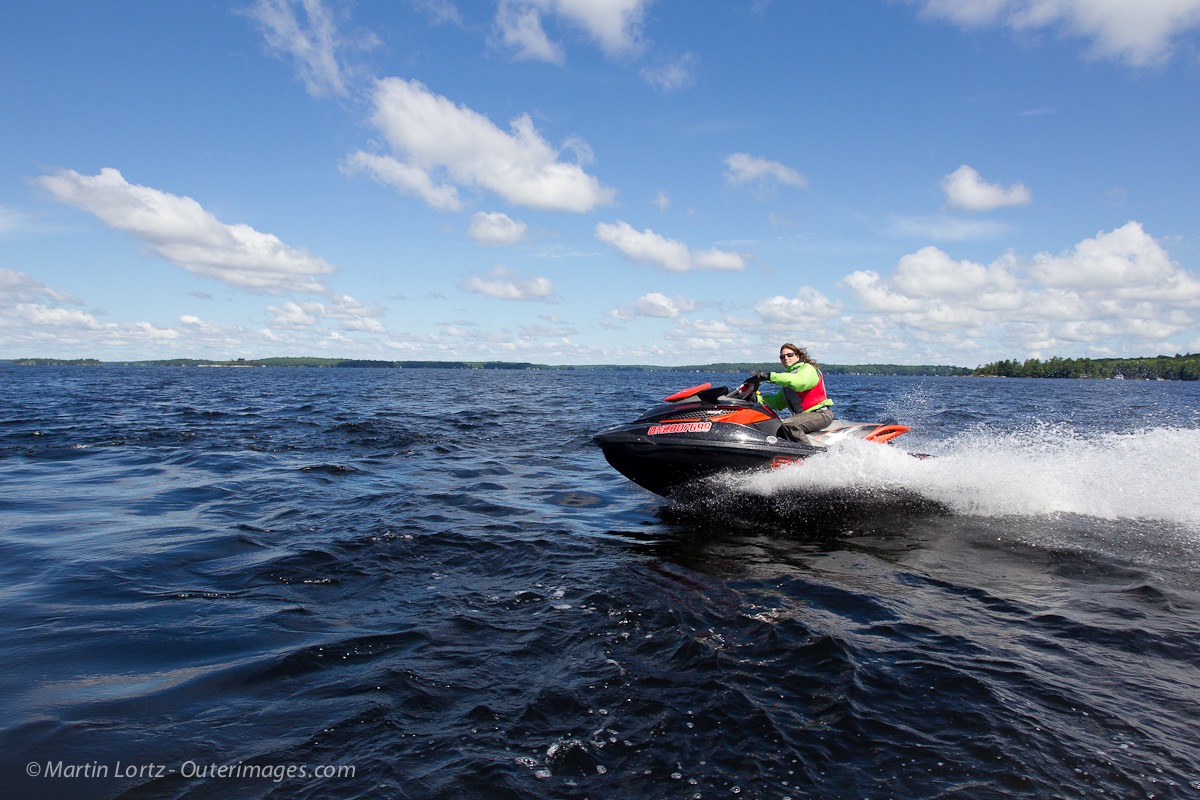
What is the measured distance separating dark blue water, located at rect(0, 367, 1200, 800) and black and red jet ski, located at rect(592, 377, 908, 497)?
33 cm

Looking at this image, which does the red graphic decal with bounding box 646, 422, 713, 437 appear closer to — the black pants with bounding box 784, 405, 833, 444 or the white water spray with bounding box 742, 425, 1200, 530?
the white water spray with bounding box 742, 425, 1200, 530

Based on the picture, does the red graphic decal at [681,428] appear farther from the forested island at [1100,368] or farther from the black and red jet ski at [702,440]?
the forested island at [1100,368]

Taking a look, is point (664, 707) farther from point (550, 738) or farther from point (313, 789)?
point (313, 789)

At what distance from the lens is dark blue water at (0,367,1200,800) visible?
10.5 feet

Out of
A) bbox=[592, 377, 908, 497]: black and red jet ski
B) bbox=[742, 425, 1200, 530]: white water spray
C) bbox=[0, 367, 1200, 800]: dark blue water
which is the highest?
bbox=[592, 377, 908, 497]: black and red jet ski

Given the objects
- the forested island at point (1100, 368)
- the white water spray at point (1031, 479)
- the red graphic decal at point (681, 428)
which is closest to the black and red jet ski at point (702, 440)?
the red graphic decal at point (681, 428)

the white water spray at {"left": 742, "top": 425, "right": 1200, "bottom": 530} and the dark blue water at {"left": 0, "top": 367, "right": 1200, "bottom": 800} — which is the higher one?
the white water spray at {"left": 742, "top": 425, "right": 1200, "bottom": 530}

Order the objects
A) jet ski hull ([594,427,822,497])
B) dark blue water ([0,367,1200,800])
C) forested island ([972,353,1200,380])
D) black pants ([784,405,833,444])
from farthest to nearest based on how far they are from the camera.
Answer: forested island ([972,353,1200,380])
black pants ([784,405,833,444])
jet ski hull ([594,427,822,497])
dark blue water ([0,367,1200,800])

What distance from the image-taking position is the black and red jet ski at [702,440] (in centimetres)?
814

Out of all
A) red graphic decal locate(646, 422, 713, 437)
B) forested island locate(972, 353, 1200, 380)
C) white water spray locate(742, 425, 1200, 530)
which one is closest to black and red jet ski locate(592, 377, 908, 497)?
red graphic decal locate(646, 422, 713, 437)

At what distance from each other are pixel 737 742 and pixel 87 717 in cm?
349

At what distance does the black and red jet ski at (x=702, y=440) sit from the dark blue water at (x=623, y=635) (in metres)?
0.33

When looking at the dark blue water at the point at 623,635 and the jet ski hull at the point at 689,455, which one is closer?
the dark blue water at the point at 623,635

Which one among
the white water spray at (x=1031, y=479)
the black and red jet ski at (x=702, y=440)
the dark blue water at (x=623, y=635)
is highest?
the black and red jet ski at (x=702, y=440)
